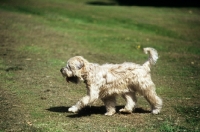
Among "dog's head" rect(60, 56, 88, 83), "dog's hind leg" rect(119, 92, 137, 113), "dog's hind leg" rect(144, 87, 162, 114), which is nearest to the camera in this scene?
"dog's head" rect(60, 56, 88, 83)

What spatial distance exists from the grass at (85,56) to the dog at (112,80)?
34 cm

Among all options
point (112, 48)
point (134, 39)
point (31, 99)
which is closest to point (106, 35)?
point (134, 39)

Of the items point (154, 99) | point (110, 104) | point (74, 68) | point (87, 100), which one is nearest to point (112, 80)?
point (110, 104)

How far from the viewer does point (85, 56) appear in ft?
60.4

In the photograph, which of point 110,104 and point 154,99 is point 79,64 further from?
point 154,99

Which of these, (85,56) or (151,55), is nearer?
(151,55)

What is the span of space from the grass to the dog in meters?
0.34

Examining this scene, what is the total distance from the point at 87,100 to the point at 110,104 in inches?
31.0

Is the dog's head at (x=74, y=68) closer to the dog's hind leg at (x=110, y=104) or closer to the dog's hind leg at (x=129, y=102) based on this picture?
the dog's hind leg at (x=110, y=104)

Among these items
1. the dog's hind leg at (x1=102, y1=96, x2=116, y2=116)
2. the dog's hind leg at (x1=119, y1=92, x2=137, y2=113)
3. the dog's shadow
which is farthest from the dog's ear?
the dog's hind leg at (x1=119, y1=92, x2=137, y2=113)

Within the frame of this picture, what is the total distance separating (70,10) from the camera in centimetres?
3216

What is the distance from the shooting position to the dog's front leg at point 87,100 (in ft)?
29.8

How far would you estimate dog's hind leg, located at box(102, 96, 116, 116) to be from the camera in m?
9.58

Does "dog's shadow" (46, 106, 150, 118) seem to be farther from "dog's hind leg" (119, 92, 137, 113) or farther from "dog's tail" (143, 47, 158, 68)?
"dog's tail" (143, 47, 158, 68)
